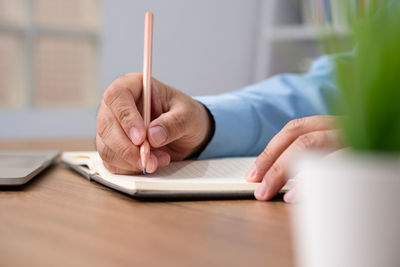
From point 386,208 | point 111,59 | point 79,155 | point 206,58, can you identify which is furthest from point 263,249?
point 206,58

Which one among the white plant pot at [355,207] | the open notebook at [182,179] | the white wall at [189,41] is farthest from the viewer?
the white wall at [189,41]

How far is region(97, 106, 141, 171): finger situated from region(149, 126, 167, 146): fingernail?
0.03 m

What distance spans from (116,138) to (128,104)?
1.7 inches

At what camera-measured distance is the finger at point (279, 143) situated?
0.51 m

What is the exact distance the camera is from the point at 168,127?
563mm

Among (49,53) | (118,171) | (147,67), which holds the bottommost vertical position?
(49,53)

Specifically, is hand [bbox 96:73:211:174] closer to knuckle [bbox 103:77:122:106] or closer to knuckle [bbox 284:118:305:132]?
knuckle [bbox 103:77:122:106]

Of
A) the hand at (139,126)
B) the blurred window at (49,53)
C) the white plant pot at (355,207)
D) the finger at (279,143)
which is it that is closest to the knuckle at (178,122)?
the hand at (139,126)

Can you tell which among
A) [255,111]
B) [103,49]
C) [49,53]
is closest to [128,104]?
[255,111]

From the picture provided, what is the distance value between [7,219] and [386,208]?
0.31 metres

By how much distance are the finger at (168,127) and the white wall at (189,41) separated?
2099mm

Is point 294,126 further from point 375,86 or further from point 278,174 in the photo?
point 375,86

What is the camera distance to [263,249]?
30 centimetres

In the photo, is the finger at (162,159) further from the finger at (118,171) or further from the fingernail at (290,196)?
the fingernail at (290,196)
